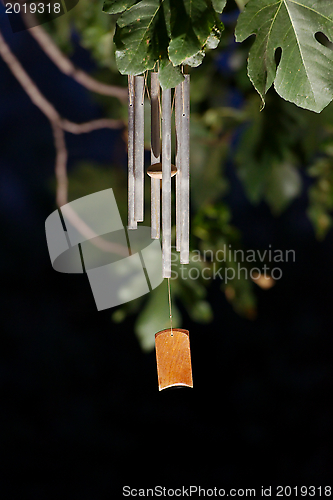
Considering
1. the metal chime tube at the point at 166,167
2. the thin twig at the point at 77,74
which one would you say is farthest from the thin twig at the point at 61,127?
the metal chime tube at the point at 166,167

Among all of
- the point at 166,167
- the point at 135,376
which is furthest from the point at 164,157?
the point at 135,376

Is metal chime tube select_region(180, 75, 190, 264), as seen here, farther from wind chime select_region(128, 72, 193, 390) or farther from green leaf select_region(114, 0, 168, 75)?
green leaf select_region(114, 0, 168, 75)

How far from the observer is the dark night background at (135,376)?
75.9 inches

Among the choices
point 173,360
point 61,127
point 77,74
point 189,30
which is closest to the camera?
point 189,30

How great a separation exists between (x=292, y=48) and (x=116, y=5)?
0.66ft

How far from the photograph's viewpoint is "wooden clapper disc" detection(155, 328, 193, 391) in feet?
2.49

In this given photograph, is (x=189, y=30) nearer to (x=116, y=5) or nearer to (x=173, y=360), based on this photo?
(x=116, y=5)

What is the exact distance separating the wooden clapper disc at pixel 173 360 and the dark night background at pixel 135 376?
1.22m

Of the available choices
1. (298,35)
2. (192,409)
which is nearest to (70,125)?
(298,35)

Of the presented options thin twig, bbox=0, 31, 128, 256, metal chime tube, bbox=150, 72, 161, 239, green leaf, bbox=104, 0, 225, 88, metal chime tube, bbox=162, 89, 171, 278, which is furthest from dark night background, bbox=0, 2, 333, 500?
green leaf, bbox=104, 0, 225, 88

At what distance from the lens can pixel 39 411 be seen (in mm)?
1981

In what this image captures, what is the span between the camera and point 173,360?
0.76 m

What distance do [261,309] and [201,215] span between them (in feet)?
2.80

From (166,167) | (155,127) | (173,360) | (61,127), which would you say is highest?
(61,127)
